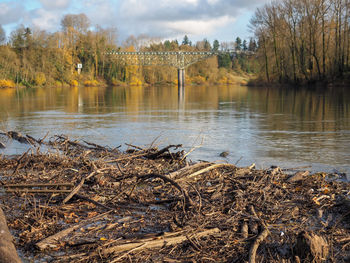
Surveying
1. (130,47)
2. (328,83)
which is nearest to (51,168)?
(328,83)

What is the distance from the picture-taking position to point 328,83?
60.1 meters

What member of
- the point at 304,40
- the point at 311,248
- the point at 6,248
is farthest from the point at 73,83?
the point at 311,248

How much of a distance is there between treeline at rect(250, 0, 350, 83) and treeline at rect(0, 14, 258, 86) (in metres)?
9.15

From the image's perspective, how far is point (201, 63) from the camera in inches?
5143

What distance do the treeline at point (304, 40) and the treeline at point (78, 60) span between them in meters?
9.15

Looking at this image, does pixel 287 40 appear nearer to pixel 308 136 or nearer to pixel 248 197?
pixel 308 136

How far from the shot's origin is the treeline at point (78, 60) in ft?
276

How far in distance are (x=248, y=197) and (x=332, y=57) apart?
60.9 m

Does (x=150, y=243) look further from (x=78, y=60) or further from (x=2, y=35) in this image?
(x=78, y=60)

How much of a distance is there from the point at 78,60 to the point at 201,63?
148 ft

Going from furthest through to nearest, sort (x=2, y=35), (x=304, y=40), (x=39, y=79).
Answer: (x=2, y=35), (x=39, y=79), (x=304, y=40)

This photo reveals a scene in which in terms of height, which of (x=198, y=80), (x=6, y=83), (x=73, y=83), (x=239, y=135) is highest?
(x=198, y=80)

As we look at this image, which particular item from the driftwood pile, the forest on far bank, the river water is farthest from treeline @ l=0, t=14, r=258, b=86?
the driftwood pile

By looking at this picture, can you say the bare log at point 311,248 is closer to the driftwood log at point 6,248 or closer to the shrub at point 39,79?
the driftwood log at point 6,248
